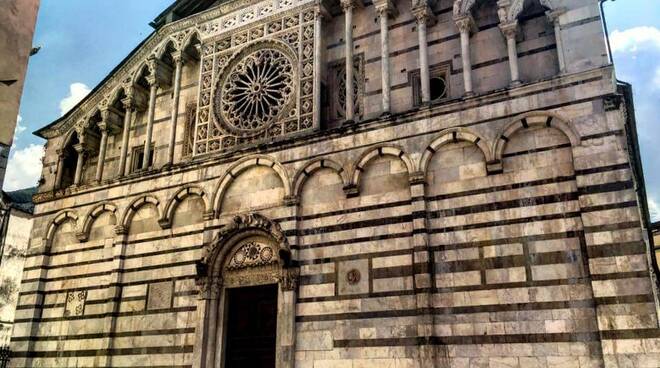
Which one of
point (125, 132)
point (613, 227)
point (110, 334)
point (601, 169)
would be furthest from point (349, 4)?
point (110, 334)

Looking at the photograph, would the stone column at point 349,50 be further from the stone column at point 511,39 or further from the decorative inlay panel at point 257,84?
the stone column at point 511,39

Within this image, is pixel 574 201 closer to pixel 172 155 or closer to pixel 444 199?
pixel 444 199

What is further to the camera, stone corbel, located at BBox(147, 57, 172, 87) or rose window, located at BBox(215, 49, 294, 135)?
stone corbel, located at BBox(147, 57, 172, 87)

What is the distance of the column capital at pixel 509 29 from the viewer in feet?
36.0

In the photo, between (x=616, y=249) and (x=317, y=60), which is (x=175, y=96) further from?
(x=616, y=249)

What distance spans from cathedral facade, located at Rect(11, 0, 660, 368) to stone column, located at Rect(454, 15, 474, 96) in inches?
1.5

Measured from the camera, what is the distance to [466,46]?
11.4 metres

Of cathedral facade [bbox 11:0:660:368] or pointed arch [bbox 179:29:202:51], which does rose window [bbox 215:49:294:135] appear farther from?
pointed arch [bbox 179:29:202:51]

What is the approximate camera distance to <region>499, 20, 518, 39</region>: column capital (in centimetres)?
1098

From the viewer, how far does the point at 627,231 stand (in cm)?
894

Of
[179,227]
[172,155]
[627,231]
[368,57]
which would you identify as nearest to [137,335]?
[179,227]

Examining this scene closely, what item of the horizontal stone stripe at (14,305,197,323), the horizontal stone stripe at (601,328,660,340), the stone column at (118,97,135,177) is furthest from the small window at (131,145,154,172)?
the horizontal stone stripe at (601,328,660,340)

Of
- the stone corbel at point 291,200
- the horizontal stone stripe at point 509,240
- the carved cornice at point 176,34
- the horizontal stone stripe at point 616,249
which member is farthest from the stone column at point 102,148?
the horizontal stone stripe at point 616,249

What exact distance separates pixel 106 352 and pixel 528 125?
983cm
